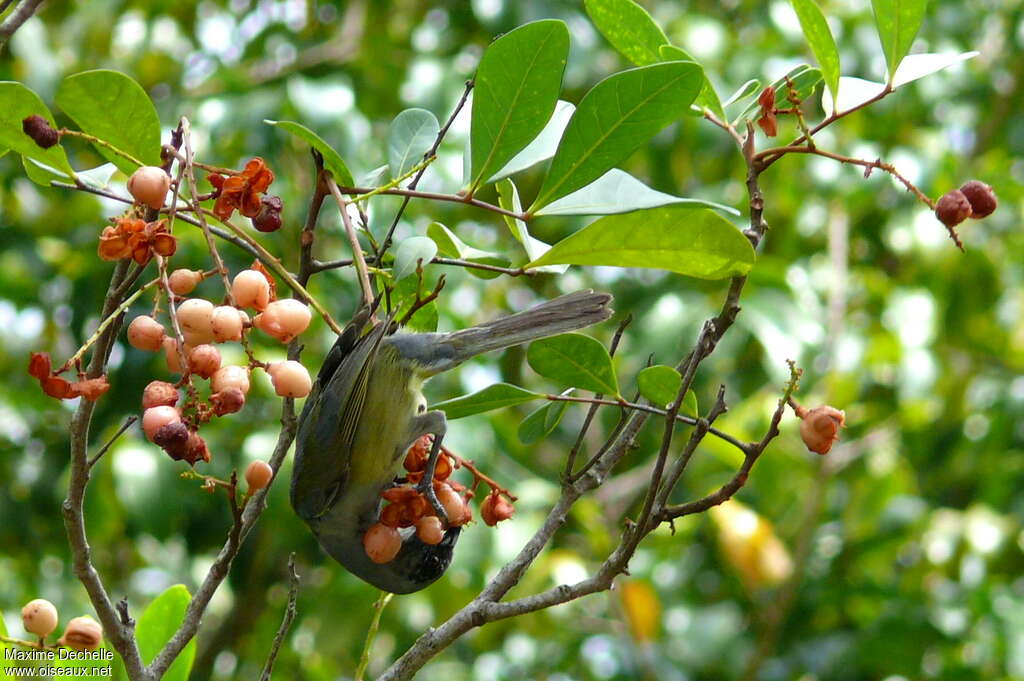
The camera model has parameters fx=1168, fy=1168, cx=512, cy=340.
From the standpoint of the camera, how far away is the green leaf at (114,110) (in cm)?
168

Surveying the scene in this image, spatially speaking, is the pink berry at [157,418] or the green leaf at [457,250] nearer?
the pink berry at [157,418]

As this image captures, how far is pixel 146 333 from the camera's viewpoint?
5.17 feet

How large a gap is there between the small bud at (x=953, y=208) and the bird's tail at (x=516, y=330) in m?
0.60

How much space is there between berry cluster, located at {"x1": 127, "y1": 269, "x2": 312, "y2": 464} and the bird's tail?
1.72ft

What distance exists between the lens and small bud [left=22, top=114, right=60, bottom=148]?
1643 millimetres

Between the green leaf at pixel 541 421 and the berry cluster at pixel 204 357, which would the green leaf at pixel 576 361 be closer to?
the green leaf at pixel 541 421

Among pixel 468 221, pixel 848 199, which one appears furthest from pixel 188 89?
pixel 848 199

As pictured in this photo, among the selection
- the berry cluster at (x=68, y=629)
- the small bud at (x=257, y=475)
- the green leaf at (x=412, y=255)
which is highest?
the green leaf at (x=412, y=255)

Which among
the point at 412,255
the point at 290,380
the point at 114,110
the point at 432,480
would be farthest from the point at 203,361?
the point at 432,480

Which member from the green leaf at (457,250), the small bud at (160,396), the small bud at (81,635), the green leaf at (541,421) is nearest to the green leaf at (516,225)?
the green leaf at (457,250)

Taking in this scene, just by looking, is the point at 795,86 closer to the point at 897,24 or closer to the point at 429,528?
the point at 897,24

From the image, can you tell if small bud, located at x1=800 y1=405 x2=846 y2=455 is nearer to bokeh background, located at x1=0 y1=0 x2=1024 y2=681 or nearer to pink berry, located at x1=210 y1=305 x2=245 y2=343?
pink berry, located at x1=210 y1=305 x2=245 y2=343

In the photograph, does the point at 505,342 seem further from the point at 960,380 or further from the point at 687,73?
the point at 960,380

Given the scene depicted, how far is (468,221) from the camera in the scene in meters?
5.39
